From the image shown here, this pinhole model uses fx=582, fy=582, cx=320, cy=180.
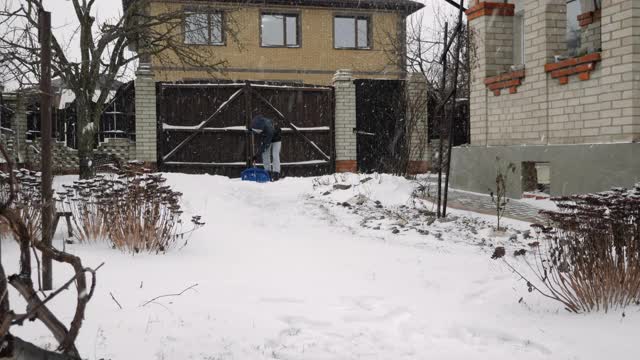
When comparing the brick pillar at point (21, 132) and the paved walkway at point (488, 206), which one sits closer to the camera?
the paved walkway at point (488, 206)

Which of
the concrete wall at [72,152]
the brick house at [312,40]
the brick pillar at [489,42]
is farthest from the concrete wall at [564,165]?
the brick house at [312,40]

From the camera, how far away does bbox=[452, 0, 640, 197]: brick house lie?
681 cm

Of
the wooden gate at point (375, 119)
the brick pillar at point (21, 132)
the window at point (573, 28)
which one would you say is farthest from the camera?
the wooden gate at point (375, 119)

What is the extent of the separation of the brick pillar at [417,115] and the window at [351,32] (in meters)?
6.36

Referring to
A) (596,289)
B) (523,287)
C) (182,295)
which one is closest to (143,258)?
(182,295)

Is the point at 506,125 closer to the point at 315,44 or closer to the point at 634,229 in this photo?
the point at 634,229

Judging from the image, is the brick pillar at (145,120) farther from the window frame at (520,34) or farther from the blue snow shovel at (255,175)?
the window frame at (520,34)

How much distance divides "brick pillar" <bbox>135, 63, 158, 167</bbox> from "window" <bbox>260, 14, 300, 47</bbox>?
321 inches

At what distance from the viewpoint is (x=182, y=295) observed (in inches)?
153

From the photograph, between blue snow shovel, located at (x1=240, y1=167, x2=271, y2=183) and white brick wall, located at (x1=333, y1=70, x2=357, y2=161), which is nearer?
blue snow shovel, located at (x1=240, y1=167, x2=271, y2=183)

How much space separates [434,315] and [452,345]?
493 mm

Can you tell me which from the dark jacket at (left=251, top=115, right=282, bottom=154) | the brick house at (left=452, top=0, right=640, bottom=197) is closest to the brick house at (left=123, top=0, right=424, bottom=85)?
the dark jacket at (left=251, top=115, right=282, bottom=154)

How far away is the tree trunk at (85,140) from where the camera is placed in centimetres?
986

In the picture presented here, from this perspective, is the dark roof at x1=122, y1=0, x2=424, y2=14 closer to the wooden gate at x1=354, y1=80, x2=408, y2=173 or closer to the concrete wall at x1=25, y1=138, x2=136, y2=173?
the wooden gate at x1=354, y1=80, x2=408, y2=173
